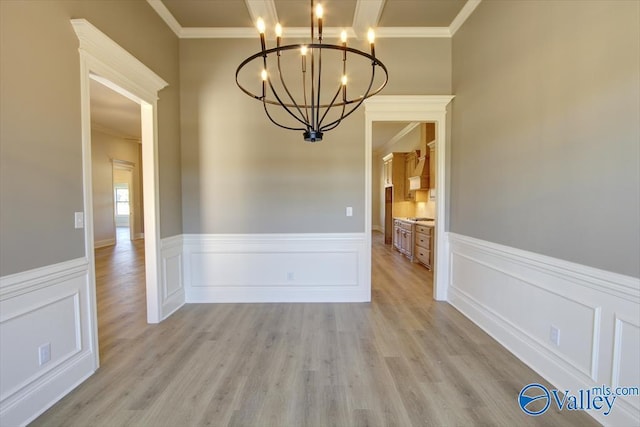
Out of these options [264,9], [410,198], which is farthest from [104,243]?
[410,198]

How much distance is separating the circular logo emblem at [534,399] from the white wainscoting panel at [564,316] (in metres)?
0.15

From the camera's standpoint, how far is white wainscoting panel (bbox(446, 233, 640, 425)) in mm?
1571

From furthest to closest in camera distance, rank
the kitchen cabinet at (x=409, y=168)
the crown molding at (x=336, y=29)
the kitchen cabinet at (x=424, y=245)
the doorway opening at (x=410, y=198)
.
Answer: the kitchen cabinet at (x=409, y=168) < the doorway opening at (x=410, y=198) < the kitchen cabinet at (x=424, y=245) < the crown molding at (x=336, y=29)

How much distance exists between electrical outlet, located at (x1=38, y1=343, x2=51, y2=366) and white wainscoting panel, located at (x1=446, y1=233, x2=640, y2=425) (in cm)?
349

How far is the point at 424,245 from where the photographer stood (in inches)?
213

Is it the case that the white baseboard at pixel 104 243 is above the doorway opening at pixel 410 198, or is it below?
below

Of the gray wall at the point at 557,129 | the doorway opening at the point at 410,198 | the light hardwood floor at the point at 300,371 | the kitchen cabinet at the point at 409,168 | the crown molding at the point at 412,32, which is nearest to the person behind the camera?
the gray wall at the point at 557,129

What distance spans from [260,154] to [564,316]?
331 cm

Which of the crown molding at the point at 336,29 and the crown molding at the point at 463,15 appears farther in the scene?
the crown molding at the point at 336,29

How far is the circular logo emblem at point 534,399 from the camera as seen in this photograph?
5.86ft

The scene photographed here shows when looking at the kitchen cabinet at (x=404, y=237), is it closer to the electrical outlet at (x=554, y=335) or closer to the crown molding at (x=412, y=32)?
the crown molding at (x=412, y=32)

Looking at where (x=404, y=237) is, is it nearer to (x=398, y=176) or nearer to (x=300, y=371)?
(x=398, y=176)

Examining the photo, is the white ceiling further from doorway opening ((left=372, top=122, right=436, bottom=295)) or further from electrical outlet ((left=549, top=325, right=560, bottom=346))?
electrical outlet ((left=549, top=325, right=560, bottom=346))

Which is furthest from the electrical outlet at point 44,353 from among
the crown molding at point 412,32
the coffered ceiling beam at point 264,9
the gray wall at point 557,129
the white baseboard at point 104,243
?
the white baseboard at point 104,243
